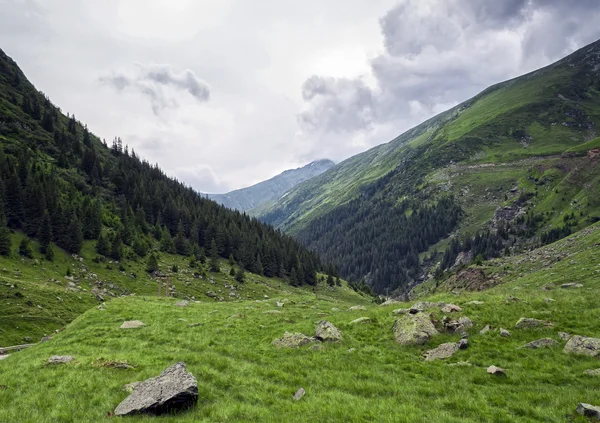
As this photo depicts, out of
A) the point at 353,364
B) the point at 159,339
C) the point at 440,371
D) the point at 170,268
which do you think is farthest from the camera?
the point at 170,268

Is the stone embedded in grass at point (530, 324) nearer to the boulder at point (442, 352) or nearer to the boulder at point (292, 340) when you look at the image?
the boulder at point (442, 352)

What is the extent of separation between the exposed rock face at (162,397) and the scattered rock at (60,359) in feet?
25.5

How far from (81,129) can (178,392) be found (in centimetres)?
16352

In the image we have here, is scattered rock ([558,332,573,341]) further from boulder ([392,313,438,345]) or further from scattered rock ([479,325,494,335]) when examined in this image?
boulder ([392,313,438,345])

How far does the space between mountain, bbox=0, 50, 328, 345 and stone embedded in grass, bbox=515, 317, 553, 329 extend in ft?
136

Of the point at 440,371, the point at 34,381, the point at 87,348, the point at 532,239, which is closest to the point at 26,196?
the point at 87,348

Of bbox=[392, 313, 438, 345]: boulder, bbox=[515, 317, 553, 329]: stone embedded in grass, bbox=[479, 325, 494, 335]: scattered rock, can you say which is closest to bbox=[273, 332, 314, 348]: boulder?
bbox=[392, 313, 438, 345]: boulder

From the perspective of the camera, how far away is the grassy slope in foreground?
35.3 feet

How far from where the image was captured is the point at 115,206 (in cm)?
9238

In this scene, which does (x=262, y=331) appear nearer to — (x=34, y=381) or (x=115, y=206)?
(x=34, y=381)

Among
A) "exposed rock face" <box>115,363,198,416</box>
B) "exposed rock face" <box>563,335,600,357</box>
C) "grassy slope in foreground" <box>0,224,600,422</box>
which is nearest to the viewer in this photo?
"exposed rock face" <box>115,363,198,416</box>

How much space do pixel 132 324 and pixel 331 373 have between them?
1847cm

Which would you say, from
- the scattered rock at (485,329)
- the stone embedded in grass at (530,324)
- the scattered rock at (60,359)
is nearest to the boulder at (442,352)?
the scattered rock at (485,329)

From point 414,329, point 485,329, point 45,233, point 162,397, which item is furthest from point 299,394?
point 45,233
